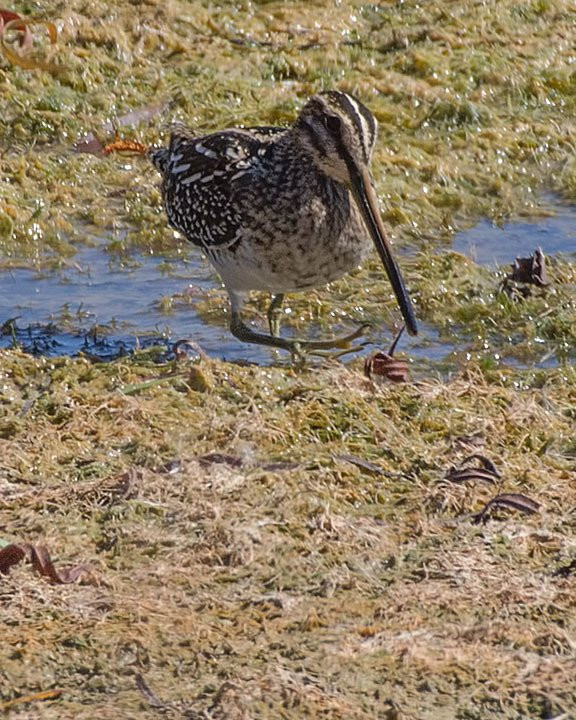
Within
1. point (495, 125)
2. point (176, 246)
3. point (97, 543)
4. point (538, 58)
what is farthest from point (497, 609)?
point (538, 58)

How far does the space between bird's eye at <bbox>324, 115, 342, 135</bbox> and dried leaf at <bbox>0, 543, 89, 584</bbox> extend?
8.58 feet

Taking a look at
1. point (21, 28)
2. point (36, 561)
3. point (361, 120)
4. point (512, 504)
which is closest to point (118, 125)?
point (21, 28)

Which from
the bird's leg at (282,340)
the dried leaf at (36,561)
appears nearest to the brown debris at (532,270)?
the bird's leg at (282,340)

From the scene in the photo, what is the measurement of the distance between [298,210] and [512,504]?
6.66ft

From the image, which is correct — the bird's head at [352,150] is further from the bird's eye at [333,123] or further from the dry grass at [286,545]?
the dry grass at [286,545]

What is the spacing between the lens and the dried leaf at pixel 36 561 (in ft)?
15.4

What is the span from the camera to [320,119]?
22.3ft

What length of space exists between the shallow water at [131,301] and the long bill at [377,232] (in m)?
0.64

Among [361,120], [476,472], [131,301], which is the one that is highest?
[361,120]

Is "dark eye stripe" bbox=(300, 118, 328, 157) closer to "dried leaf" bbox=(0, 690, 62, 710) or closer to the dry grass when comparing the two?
the dry grass

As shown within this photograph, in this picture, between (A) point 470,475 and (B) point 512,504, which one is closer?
(B) point 512,504

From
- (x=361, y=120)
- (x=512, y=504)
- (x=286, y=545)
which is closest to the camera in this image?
(x=286, y=545)

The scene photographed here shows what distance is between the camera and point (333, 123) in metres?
6.72

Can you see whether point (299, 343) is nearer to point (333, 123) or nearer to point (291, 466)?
point (333, 123)
